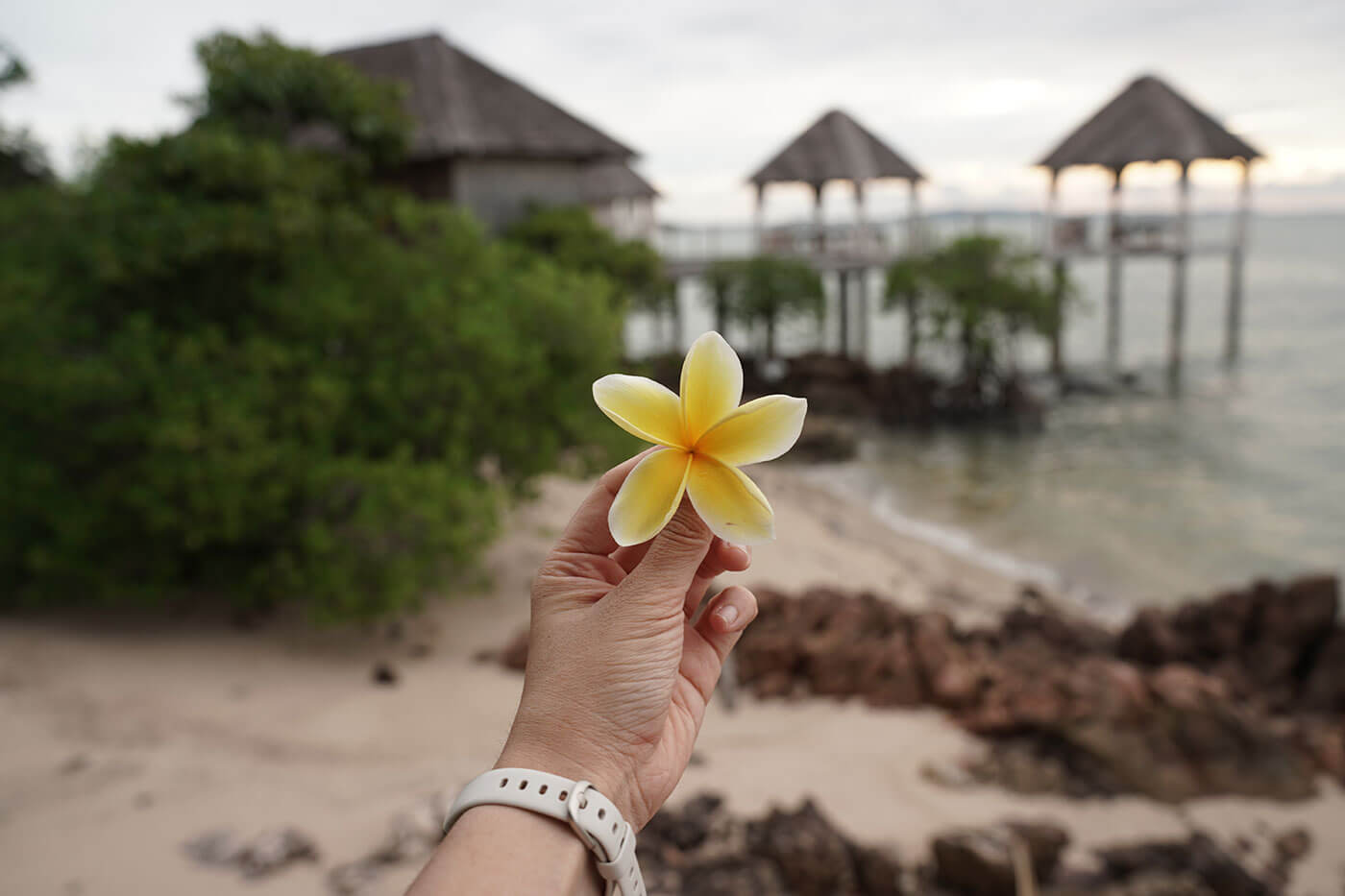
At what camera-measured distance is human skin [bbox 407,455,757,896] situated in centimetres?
133

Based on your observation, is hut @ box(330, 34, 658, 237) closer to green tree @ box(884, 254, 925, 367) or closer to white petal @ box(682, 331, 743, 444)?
green tree @ box(884, 254, 925, 367)

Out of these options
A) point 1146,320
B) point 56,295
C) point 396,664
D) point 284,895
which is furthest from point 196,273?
point 1146,320

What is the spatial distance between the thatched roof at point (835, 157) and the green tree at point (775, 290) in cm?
222

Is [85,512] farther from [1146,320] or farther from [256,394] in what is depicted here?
[1146,320]

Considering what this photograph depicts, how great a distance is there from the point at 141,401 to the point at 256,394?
3.12 feet

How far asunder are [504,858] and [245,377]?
7246 millimetres

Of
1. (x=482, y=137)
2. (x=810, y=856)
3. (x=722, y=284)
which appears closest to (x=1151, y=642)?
(x=810, y=856)

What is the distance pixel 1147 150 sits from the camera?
933 inches

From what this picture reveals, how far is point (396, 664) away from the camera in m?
8.10

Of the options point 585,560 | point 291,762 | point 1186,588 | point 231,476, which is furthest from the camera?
point 1186,588

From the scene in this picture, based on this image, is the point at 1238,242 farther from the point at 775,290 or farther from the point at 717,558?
the point at 717,558

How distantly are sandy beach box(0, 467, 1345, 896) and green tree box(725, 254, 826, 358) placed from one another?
55.7 ft

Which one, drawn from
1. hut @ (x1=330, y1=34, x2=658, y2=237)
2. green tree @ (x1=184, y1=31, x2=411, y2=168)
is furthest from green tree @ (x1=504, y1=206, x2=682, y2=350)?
green tree @ (x1=184, y1=31, x2=411, y2=168)

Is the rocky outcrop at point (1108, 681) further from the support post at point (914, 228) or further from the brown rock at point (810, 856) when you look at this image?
Result: the support post at point (914, 228)
